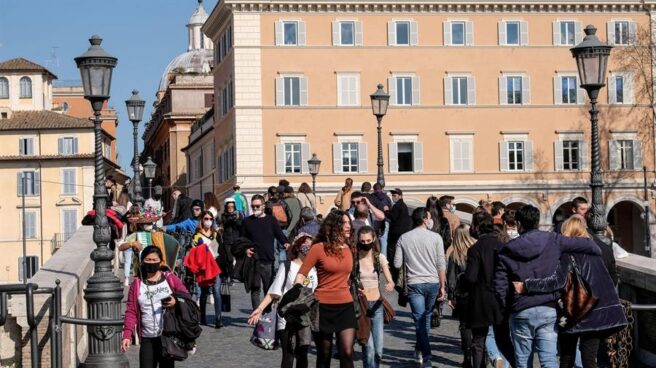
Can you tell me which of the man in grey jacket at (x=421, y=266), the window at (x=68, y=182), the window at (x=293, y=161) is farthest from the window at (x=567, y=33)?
the man in grey jacket at (x=421, y=266)

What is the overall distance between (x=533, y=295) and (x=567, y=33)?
5850 cm

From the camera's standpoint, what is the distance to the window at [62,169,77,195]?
3875 inches

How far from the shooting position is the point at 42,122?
3971 inches

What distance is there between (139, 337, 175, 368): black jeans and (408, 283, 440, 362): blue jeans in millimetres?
4004

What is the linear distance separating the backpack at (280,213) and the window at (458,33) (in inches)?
1745

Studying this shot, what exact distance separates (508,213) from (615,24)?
55.5 meters

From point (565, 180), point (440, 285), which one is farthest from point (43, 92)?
point (440, 285)

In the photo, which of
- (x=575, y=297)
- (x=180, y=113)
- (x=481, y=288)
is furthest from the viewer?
(x=180, y=113)

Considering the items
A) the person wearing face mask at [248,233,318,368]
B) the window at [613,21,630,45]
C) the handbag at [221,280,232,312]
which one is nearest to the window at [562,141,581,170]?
the window at [613,21,630,45]

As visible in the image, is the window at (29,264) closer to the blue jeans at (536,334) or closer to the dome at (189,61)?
the dome at (189,61)

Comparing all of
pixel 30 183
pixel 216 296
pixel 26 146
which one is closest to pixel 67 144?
pixel 26 146

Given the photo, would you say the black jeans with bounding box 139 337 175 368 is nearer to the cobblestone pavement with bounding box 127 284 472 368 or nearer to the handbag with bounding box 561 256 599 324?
the handbag with bounding box 561 256 599 324

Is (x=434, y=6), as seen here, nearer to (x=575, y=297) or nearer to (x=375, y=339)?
(x=375, y=339)

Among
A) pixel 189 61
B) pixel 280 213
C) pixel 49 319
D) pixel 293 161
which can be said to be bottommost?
pixel 49 319
